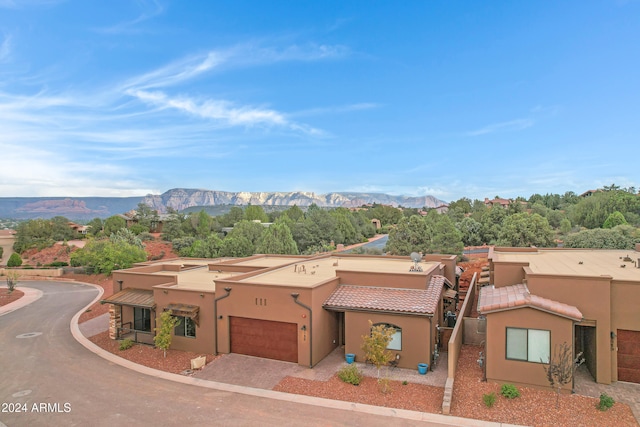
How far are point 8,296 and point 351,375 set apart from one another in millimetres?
36946

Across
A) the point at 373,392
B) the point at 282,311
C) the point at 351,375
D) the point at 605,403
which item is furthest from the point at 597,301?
the point at 282,311

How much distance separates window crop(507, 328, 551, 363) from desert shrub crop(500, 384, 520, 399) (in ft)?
3.45

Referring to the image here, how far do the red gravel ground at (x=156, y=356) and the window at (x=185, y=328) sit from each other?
2.66 feet

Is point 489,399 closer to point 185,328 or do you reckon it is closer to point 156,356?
point 185,328

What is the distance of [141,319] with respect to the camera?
20.5m

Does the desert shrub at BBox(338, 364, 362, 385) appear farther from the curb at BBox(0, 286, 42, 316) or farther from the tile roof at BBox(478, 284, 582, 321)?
the curb at BBox(0, 286, 42, 316)

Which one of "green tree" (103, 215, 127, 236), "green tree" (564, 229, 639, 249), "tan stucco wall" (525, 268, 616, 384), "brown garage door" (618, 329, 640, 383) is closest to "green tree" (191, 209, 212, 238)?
"green tree" (103, 215, 127, 236)

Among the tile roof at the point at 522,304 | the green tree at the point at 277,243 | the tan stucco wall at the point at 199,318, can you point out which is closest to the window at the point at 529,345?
the tile roof at the point at 522,304

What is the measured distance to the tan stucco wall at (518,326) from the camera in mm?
12891

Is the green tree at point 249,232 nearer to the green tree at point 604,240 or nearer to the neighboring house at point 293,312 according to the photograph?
the neighboring house at point 293,312

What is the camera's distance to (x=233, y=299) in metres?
17.2

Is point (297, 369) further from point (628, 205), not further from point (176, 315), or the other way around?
point (628, 205)

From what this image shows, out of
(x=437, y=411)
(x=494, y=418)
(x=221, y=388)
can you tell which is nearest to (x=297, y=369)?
(x=221, y=388)

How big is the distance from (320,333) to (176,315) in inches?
283
